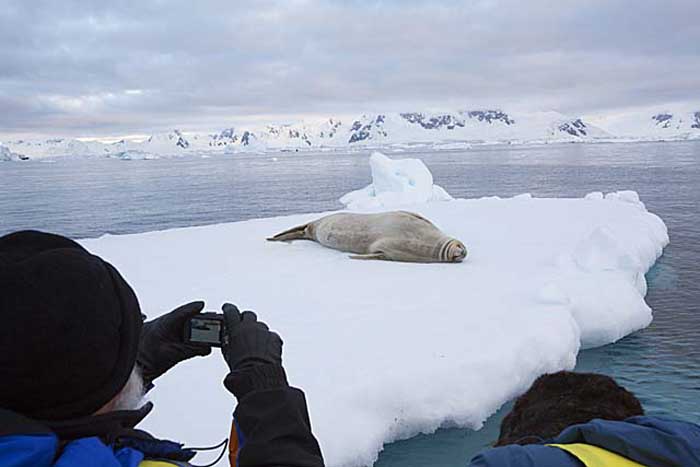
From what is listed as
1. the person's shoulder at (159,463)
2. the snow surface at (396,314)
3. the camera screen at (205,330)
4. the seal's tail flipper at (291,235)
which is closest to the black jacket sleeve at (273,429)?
the person's shoulder at (159,463)

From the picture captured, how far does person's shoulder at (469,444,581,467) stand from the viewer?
0.93m

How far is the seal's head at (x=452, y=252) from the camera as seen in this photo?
5.52m

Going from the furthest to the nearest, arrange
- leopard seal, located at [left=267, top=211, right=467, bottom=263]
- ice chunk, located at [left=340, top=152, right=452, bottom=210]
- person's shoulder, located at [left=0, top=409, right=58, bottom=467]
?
ice chunk, located at [left=340, top=152, right=452, bottom=210], leopard seal, located at [left=267, top=211, right=467, bottom=263], person's shoulder, located at [left=0, top=409, right=58, bottom=467]

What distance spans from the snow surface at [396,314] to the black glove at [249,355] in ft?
4.67

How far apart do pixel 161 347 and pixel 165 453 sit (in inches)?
14.7

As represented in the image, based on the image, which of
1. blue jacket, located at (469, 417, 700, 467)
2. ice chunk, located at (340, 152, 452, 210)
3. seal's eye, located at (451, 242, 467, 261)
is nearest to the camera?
blue jacket, located at (469, 417, 700, 467)

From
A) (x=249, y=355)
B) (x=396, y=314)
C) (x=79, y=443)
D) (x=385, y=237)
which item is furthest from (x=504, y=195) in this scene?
(x=79, y=443)

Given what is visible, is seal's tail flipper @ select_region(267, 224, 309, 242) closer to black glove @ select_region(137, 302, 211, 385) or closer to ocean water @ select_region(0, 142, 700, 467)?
ocean water @ select_region(0, 142, 700, 467)

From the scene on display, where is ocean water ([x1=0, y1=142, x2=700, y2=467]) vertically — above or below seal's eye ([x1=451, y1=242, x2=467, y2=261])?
below

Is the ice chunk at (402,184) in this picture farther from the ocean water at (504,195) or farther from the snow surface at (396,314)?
the snow surface at (396,314)

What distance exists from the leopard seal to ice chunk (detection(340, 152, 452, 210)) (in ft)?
20.9

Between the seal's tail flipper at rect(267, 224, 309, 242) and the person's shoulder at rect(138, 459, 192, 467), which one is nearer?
the person's shoulder at rect(138, 459, 192, 467)

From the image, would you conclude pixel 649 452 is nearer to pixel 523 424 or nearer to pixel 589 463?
pixel 589 463

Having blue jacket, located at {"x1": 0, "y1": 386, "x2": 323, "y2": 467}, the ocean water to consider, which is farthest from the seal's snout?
blue jacket, located at {"x1": 0, "y1": 386, "x2": 323, "y2": 467}
